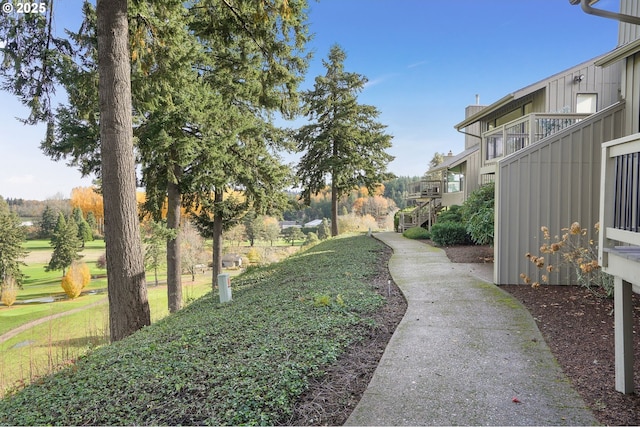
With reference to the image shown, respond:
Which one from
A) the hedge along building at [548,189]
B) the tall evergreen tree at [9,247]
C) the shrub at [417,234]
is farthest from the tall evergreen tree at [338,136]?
the tall evergreen tree at [9,247]

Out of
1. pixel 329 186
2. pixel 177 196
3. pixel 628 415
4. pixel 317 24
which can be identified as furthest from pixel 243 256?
pixel 628 415

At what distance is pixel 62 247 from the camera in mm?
29938

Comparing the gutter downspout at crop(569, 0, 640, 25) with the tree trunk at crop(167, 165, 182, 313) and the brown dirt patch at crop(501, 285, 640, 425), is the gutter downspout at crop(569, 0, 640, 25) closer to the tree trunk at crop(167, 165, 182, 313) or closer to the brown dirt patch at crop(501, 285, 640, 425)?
the brown dirt patch at crop(501, 285, 640, 425)

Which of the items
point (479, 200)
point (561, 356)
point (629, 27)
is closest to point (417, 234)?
point (479, 200)

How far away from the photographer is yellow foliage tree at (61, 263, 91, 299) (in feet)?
85.8

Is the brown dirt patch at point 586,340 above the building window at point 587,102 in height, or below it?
below

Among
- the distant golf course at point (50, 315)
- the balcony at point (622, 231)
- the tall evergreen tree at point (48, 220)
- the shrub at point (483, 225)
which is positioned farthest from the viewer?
the tall evergreen tree at point (48, 220)

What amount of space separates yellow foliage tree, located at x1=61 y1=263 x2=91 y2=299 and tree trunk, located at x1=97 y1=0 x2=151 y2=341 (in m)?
25.8

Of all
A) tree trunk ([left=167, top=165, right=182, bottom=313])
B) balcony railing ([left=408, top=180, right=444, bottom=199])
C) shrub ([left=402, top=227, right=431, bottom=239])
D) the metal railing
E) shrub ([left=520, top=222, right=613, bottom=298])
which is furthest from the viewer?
balcony railing ([left=408, top=180, right=444, bottom=199])

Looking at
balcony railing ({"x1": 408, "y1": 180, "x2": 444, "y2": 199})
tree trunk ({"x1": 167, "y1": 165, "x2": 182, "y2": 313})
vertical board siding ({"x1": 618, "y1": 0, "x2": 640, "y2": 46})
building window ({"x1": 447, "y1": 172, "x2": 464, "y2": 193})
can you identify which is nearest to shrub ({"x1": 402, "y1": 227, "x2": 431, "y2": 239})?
balcony railing ({"x1": 408, "y1": 180, "x2": 444, "y2": 199})

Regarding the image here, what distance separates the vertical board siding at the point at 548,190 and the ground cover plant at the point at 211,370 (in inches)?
130

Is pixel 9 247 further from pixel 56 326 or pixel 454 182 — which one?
pixel 454 182

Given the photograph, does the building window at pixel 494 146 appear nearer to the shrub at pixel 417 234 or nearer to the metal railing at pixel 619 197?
the shrub at pixel 417 234

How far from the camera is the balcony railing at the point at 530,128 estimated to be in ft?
24.8
